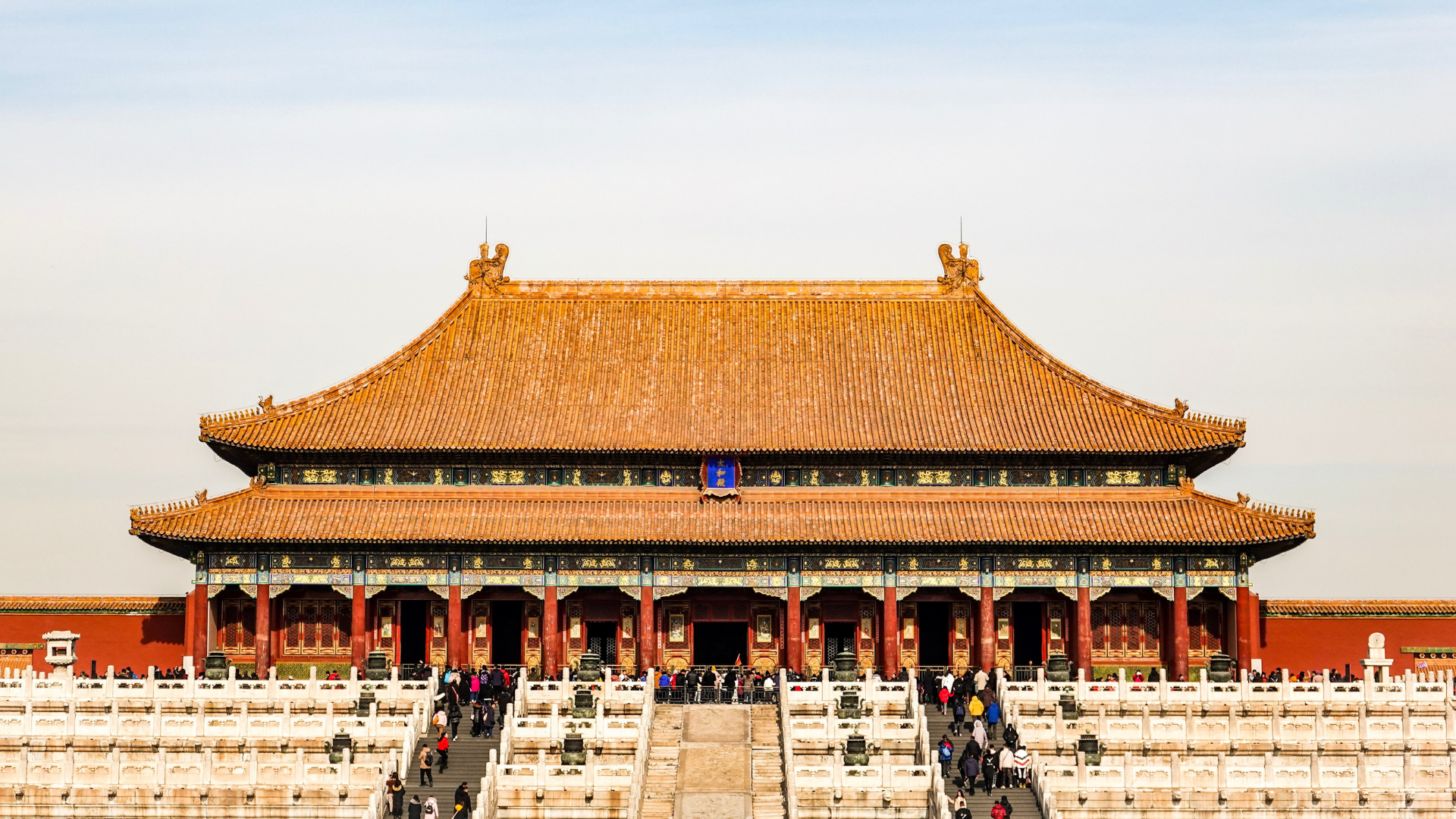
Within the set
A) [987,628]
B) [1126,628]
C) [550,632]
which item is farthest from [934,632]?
[550,632]

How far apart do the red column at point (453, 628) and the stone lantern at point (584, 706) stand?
15.1 metres

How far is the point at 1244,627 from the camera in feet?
210

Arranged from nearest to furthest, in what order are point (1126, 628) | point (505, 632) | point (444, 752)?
point (444, 752) → point (1126, 628) → point (505, 632)

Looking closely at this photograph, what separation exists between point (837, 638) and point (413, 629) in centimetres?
1321

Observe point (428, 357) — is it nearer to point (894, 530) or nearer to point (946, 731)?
point (894, 530)

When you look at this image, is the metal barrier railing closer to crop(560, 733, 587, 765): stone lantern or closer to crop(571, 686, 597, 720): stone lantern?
crop(571, 686, 597, 720): stone lantern

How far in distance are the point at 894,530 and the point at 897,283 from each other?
37.3 ft

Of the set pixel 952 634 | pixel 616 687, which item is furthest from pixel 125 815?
pixel 952 634

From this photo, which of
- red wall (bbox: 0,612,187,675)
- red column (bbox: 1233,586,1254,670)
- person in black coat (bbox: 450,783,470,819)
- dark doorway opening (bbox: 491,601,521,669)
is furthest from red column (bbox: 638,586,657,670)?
person in black coat (bbox: 450,783,470,819)

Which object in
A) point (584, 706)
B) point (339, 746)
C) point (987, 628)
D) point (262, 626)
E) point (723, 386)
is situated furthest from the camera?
point (723, 386)

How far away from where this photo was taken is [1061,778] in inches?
1746

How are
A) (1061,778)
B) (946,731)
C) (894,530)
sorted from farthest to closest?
(894,530) < (946,731) < (1061,778)

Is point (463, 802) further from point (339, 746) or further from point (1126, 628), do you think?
point (1126, 628)

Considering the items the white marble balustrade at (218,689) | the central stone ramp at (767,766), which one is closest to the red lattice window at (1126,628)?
the central stone ramp at (767,766)
